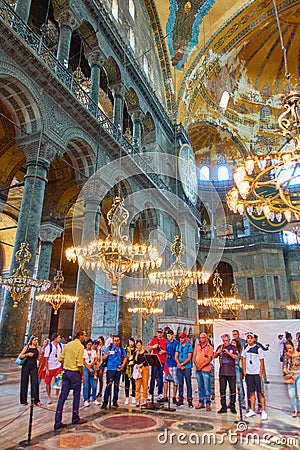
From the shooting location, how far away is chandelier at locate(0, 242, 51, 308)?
607 cm

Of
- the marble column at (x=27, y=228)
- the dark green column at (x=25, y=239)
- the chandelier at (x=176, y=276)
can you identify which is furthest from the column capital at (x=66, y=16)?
the chandelier at (x=176, y=276)

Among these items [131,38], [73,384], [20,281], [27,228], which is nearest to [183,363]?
[73,384]

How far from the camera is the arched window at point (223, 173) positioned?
24797 millimetres

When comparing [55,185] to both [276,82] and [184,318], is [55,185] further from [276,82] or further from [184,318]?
[276,82]

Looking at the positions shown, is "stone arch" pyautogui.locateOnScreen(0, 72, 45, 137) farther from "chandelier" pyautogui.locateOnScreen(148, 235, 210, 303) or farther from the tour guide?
"chandelier" pyautogui.locateOnScreen(148, 235, 210, 303)

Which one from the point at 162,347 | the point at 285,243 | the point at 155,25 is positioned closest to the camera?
the point at 162,347

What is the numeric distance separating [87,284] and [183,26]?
1581cm

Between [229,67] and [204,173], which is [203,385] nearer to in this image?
[204,173]

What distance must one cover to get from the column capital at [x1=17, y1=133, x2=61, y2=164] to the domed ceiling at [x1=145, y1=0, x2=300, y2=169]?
12.3 m

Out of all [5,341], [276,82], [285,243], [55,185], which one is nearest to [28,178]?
[5,341]

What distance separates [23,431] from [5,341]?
128 inches

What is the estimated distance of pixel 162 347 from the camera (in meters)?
6.55

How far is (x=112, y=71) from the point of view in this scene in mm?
12328

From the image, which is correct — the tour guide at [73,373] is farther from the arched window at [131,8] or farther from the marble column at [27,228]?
the arched window at [131,8]
